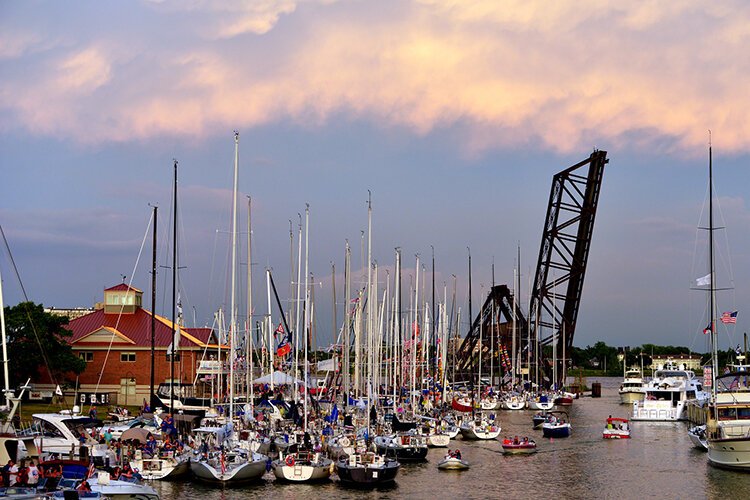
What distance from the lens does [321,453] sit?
120ft

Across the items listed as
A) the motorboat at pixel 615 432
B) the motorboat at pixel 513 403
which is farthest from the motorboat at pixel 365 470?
the motorboat at pixel 513 403

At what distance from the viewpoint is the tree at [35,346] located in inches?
2283

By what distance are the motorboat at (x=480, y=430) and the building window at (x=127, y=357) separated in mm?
25111

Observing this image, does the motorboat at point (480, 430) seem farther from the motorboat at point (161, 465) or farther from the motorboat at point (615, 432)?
the motorboat at point (161, 465)

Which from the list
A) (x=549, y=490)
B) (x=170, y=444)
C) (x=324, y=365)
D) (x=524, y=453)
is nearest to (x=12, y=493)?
(x=170, y=444)

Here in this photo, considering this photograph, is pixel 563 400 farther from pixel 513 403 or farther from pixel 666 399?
pixel 666 399

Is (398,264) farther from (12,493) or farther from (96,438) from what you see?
(12,493)

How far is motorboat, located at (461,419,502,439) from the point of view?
51.4m

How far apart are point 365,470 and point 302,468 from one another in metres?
2.20

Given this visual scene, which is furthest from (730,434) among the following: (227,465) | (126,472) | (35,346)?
(35,346)

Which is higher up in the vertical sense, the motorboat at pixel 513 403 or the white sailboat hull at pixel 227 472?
the white sailboat hull at pixel 227 472

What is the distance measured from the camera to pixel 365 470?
33406 millimetres

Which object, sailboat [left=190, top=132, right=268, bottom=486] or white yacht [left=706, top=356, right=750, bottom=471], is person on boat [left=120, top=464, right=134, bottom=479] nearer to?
sailboat [left=190, top=132, right=268, bottom=486]

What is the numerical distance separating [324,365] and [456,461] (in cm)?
3687
